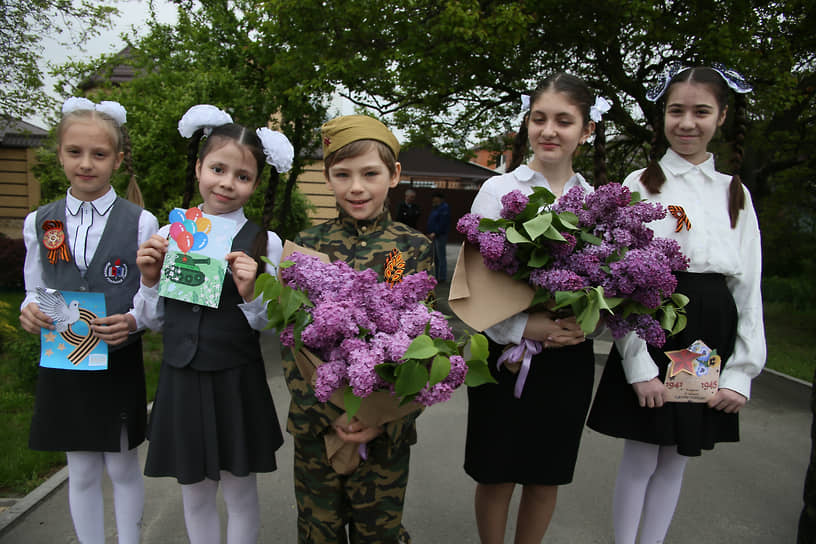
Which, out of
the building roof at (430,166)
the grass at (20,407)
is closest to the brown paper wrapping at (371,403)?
the grass at (20,407)

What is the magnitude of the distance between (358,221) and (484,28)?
511 centimetres

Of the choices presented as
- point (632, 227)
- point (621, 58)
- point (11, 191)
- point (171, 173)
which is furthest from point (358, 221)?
point (11, 191)

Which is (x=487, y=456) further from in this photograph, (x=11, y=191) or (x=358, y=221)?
(x=11, y=191)

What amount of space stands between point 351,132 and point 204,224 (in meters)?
0.66

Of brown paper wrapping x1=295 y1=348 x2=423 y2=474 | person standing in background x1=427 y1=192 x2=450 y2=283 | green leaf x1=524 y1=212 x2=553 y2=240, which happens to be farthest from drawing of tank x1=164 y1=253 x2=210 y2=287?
person standing in background x1=427 y1=192 x2=450 y2=283

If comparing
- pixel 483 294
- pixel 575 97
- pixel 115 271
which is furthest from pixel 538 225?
pixel 115 271

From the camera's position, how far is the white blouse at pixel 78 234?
6.93 feet

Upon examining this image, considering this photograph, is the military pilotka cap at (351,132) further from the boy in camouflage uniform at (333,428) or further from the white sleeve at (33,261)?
the white sleeve at (33,261)

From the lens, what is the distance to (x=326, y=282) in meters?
1.48

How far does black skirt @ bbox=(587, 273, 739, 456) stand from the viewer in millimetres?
2090

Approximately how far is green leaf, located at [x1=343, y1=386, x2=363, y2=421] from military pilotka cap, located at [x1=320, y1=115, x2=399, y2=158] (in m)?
0.92

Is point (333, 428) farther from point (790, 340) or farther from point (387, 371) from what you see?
point (790, 340)

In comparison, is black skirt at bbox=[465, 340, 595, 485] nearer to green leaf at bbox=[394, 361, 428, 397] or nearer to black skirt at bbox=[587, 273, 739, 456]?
black skirt at bbox=[587, 273, 739, 456]

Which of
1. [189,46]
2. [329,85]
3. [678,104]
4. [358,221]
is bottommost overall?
[358,221]
